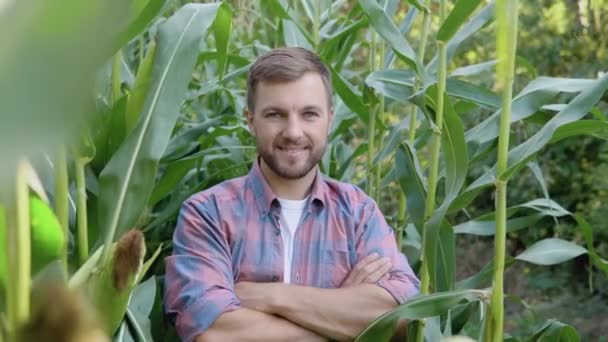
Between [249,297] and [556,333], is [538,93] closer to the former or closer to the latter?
[556,333]

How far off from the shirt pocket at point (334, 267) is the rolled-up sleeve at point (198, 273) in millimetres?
171

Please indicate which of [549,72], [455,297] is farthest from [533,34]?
[455,297]

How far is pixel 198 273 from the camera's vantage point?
1.55m

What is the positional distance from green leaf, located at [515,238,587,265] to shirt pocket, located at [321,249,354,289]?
1.01 feet

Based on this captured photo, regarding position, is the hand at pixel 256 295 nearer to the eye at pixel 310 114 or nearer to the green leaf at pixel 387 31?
the eye at pixel 310 114

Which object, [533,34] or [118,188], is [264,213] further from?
[533,34]

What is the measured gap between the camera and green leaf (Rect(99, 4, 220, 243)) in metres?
1.12

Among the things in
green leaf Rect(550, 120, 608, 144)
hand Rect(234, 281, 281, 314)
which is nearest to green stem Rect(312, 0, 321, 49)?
hand Rect(234, 281, 281, 314)

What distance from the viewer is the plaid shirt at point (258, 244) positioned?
1560 millimetres

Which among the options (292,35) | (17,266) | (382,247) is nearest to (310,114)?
(382,247)

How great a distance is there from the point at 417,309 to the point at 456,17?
1.52 feet

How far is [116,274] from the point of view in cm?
47

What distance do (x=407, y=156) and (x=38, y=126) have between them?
58.9 inches

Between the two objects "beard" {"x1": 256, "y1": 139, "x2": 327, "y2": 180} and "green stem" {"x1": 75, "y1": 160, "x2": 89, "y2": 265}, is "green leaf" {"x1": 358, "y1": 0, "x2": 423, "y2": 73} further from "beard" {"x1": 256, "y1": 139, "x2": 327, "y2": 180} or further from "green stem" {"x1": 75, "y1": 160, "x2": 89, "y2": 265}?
"green stem" {"x1": 75, "y1": 160, "x2": 89, "y2": 265}
